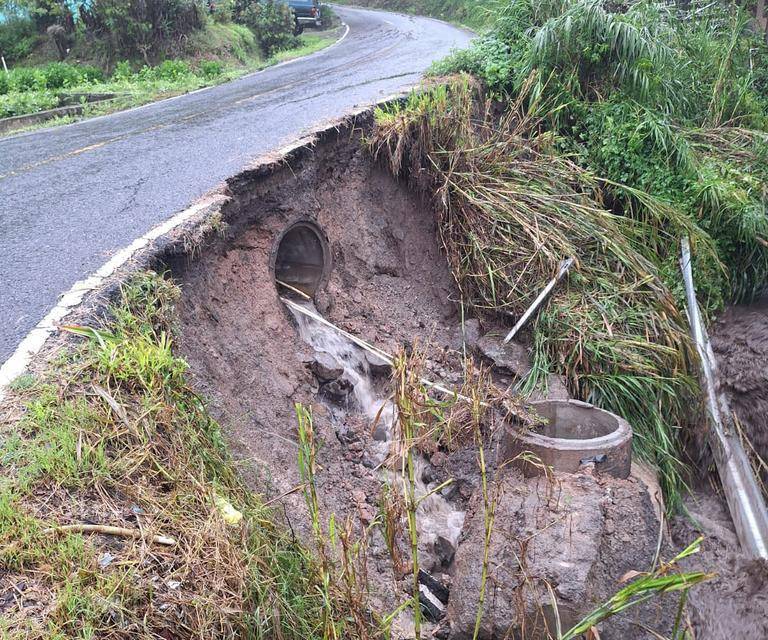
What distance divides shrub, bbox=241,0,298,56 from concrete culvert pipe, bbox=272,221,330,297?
14425 millimetres

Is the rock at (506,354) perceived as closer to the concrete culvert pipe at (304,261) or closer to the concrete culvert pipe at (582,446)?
the concrete culvert pipe at (582,446)

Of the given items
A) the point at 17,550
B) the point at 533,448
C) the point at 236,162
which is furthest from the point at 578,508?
the point at 236,162

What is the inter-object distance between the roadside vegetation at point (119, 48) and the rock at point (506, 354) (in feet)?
28.2

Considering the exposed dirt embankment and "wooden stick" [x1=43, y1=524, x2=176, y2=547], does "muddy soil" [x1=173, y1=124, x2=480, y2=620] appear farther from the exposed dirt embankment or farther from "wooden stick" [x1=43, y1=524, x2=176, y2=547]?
"wooden stick" [x1=43, y1=524, x2=176, y2=547]

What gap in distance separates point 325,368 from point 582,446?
2084mm

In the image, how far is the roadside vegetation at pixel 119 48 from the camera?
13156 mm

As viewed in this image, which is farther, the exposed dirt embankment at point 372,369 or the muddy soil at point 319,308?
the muddy soil at point 319,308

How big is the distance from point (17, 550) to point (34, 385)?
0.93 meters

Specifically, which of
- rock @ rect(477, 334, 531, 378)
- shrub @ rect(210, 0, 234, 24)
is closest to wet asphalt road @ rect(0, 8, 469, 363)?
rock @ rect(477, 334, 531, 378)

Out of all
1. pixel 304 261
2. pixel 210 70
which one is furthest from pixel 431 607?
pixel 210 70

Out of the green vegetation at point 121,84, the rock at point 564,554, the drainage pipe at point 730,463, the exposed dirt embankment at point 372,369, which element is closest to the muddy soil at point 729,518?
the drainage pipe at point 730,463

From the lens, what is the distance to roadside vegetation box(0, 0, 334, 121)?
→ 1316cm

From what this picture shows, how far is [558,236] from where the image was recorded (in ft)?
20.6

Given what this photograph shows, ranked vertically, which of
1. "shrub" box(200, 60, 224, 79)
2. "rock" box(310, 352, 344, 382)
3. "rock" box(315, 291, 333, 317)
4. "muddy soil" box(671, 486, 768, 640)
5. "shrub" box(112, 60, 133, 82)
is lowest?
"muddy soil" box(671, 486, 768, 640)
